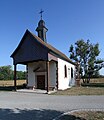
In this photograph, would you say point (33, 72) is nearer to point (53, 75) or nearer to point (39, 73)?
point (39, 73)

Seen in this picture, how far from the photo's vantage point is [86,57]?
163ft

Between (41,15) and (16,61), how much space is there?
10107 mm

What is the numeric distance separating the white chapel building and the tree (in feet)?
61.2

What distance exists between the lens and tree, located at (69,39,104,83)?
163ft

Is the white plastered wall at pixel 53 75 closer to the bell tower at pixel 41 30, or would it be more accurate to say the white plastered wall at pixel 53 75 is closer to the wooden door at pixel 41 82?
the wooden door at pixel 41 82

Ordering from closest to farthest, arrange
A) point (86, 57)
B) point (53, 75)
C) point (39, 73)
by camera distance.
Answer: point (53, 75), point (39, 73), point (86, 57)

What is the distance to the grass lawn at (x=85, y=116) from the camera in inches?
368

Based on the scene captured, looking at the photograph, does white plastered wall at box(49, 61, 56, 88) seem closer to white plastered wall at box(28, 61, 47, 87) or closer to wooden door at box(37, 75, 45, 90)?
white plastered wall at box(28, 61, 47, 87)

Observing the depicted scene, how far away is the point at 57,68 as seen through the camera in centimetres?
2689

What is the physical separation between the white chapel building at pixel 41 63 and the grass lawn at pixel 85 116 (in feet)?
41.0

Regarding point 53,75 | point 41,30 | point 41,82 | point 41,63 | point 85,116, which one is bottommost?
point 85,116

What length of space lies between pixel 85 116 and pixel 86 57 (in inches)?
1594

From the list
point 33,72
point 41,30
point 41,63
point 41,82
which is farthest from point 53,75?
point 41,30

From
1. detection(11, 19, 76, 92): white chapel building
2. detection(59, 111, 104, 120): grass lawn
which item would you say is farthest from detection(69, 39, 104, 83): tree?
detection(59, 111, 104, 120): grass lawn
